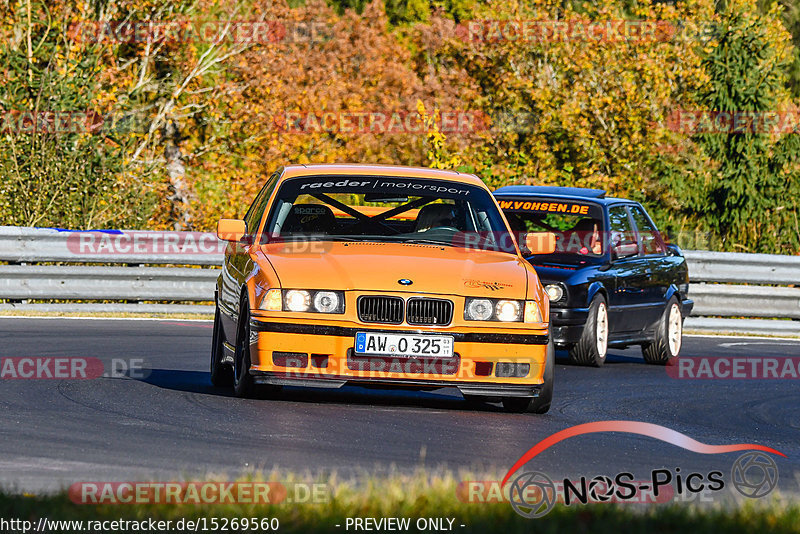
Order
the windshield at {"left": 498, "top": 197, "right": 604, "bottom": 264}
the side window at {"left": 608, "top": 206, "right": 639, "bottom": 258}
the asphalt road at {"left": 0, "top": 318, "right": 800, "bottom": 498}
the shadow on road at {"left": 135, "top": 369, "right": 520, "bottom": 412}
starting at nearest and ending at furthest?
the asphalt road at {"left": 0, "top": 318, "right": 800, "bottom": 498} < the shadow on road at {"left": 135, "top": 369, "right": 520, "bottom": 412} < the side window at {"left": 608, "top": 206, "right": 639, "bottom": 258} < the windshield at {"left": 498, "top": 197, "right": 604, "bottom": 264}

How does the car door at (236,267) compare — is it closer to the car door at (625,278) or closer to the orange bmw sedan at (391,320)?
the orange bmw sedan at (391,320)

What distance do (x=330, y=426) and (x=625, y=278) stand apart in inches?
261

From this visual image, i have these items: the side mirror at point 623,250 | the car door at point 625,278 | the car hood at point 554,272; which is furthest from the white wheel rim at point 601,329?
the side mirror at point 623,250

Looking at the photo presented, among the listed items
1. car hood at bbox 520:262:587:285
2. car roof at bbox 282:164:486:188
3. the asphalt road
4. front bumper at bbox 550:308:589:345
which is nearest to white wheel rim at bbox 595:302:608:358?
front bumper at bbox 550:308:589:345

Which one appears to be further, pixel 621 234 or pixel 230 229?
pixel 621 234

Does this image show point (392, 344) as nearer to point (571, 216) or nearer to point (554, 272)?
point (554, 272)

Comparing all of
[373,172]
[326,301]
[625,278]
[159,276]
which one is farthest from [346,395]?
[159,276]

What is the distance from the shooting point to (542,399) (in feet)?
30.2

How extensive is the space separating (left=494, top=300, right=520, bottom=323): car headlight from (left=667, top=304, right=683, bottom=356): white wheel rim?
655 cm

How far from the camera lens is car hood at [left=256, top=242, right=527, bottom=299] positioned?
28.5 feet

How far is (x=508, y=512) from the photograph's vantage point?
5391 millimetres

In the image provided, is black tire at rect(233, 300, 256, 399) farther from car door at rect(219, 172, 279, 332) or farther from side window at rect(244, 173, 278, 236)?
side window at rect(244, 173, 278, 236)

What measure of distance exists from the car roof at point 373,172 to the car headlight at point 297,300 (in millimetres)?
1800

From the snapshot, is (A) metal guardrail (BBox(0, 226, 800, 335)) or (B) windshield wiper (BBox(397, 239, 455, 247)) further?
(A) metal guardrail (BBox(0, 226, 800, 335))
